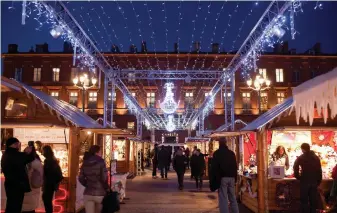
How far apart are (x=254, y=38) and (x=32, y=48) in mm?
42216

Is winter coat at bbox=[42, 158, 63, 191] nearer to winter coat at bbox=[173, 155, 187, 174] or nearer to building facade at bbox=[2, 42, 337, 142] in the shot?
winter coat at bbox=[173, 155, 187, 174]

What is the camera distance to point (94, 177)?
23.8ft

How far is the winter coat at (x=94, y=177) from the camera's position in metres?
7.25

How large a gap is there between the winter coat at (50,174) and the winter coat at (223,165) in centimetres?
342

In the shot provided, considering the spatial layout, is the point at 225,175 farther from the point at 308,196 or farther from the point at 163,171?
the point at 163,171

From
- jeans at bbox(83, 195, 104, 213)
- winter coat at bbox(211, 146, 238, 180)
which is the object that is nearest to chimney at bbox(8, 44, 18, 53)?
winter coat at bbox(211, 146, 238, 180)

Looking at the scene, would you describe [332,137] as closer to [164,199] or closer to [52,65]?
[164,199]

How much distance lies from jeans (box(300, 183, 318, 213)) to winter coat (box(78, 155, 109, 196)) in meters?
4.70

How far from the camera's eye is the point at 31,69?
5078 centimetres

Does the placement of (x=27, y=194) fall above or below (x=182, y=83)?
below

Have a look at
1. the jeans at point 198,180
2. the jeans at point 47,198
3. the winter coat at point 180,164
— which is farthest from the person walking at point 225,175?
the winter coat at point 180,164

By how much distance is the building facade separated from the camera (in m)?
50.2

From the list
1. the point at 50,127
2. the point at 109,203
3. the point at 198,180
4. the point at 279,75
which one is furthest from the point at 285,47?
the point at 109,203

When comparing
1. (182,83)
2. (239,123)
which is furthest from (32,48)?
(239,123)
